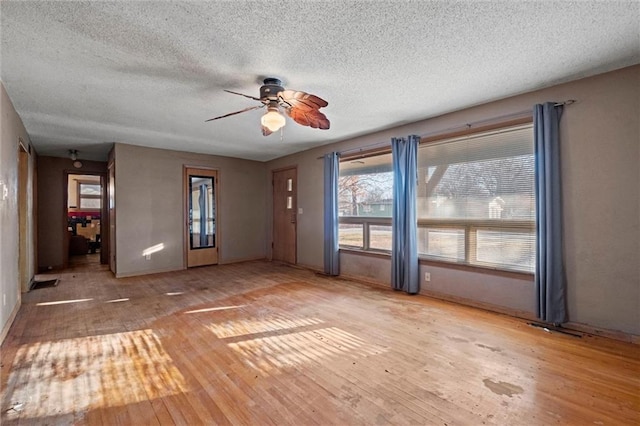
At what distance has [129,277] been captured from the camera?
5434 mm

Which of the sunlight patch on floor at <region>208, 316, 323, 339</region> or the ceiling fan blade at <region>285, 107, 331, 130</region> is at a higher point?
the ceiling fan blade at <region>285, 107, 331, 130</region>

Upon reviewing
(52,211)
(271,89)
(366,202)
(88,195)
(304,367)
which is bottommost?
(304,367)

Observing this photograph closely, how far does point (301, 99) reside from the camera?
2.73 metres

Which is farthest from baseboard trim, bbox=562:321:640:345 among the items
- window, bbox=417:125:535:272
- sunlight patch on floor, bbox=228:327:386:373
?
sunlight patch on floor, bbox=228:327:386:373

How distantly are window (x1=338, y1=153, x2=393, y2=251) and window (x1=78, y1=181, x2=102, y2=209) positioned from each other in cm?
936

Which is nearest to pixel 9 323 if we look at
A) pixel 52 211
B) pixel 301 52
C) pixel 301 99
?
pixel 301 99

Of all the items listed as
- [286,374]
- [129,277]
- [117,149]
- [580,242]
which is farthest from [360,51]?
[129,277]

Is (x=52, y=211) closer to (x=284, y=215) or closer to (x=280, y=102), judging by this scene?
(x=284, y=215)

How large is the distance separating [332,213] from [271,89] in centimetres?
301

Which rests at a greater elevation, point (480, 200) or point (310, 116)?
point (310, 116)

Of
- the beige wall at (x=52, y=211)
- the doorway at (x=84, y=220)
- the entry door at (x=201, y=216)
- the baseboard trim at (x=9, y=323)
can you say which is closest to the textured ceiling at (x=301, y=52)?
the baseboard trim at (x=9, y=323)

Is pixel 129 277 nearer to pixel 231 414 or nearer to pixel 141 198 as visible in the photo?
pixel 141 198

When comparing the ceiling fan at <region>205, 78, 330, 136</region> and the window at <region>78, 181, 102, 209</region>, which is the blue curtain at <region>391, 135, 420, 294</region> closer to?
the ceiling fan at <region>205, 78, 330, 136</region>

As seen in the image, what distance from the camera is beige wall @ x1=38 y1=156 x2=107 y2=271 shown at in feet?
21.0
